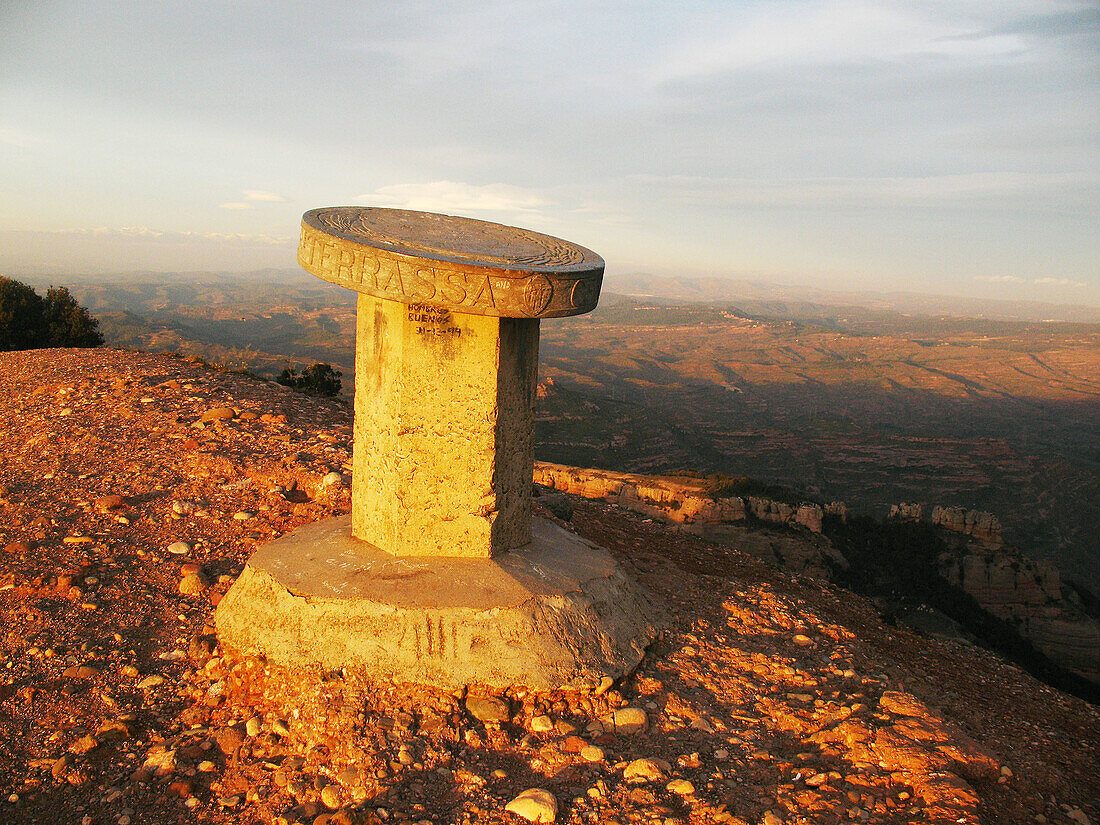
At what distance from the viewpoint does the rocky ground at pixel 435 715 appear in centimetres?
321

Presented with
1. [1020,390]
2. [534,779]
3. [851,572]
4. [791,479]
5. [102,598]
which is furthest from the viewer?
[1020,390]

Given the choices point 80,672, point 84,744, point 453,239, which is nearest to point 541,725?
point 84,744

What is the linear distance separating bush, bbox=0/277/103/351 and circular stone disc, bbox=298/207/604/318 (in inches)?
528

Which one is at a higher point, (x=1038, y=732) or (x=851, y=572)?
(x=1038, y=732)

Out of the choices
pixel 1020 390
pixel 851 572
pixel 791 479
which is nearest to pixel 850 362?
pixel 1020 390

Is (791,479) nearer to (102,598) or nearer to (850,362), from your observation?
(102,598)

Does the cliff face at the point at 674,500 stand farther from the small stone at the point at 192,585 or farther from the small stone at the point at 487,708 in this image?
the small stone at the point at 487,708

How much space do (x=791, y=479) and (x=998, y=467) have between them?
15415 mm

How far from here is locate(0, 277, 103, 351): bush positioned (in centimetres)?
1412

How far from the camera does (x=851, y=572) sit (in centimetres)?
1831

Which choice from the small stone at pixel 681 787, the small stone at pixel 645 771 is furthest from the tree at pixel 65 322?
the small stone at pixel 681 787

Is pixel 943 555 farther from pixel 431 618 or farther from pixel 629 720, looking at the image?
pixel 431 618

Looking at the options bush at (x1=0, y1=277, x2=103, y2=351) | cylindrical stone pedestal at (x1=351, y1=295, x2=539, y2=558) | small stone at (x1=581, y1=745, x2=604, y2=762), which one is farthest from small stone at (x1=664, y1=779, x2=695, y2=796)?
bush at (x1=0, y1=277, x2=103, y2=351)

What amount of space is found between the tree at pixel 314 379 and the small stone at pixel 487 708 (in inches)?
413
